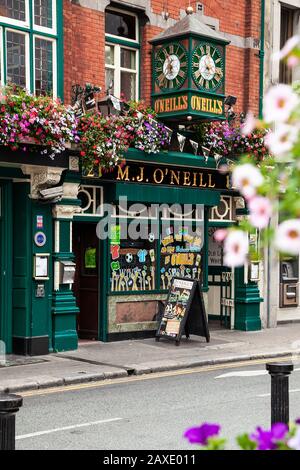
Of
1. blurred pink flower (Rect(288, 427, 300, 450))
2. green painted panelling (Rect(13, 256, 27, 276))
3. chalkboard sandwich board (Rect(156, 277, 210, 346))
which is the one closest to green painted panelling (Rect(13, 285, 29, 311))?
green painted panelling (Rect(13, 256, 27, 276))

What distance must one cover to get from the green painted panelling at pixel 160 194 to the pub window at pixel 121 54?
1861 mm

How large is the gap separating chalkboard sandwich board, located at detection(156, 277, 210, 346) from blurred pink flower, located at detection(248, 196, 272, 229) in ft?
39.7

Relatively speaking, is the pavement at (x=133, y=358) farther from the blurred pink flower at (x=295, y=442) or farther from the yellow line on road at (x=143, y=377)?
the blurred pink flower at (x=295, y=442)

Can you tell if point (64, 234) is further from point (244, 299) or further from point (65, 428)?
point (65, 428)

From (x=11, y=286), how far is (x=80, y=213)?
6.41 feet

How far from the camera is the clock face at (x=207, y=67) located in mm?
14477

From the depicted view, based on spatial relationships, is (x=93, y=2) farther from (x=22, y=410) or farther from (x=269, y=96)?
(x=269, y=96)

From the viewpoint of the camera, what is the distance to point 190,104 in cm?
1423

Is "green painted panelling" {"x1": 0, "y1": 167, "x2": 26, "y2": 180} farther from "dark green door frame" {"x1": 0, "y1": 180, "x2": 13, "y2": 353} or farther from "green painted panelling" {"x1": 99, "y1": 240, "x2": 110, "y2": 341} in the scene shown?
"green painted panelling" {"x1": 99, "y1": 240, "x2": 110, "y2": 341}

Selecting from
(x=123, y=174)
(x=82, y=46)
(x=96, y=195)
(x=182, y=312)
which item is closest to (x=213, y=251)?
(x=182, y=312)

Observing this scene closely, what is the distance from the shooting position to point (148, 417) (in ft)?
27.3

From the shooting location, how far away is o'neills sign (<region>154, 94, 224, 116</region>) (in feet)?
46.9

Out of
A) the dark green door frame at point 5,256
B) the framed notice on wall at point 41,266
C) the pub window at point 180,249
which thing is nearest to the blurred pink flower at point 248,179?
the framed notice on wall at point 41,266

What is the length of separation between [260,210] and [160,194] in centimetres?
1287
